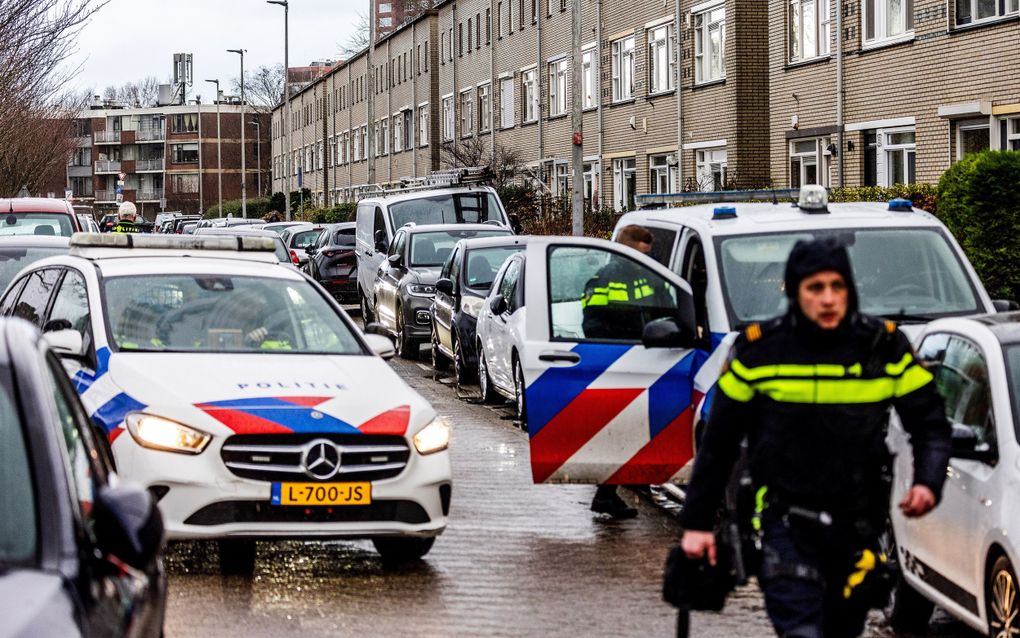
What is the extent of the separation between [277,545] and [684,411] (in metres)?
2.38

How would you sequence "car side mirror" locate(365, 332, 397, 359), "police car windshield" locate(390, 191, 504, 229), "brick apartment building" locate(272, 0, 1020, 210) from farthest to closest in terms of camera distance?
"police car windshield" locate(390, 191, 504, 229)
"brick apartment building" locate(272, 0, 1020, 210)
"car side mirror" locate(365, 332, 397, 359)

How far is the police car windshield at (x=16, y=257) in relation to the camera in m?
14.5

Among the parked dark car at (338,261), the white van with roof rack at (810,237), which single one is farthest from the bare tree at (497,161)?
the white van with roof rack at (810,237)

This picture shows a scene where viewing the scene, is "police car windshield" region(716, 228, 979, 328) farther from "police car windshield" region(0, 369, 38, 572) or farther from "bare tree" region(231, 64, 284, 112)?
"bare tree" region(231, 64, 284, 112)

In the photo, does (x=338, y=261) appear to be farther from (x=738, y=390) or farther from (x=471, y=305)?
(x=738, y=390)

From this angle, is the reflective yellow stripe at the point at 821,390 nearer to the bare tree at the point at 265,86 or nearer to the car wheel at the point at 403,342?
the car wheel at the point at 403,342

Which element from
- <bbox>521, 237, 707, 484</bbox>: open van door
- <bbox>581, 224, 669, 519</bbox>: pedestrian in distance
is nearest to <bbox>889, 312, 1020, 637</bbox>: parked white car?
<bbox>521, 237, 707, 484</bbox>: open van door

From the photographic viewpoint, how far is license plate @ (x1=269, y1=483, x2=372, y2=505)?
27.2ft

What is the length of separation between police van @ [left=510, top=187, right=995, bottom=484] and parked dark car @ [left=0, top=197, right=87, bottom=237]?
36.1ft

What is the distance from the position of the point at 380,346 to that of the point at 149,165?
164m

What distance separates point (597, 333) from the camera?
10.1 meters

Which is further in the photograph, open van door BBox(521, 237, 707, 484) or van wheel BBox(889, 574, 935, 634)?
open van door BBox(521, 237, 707, 484)

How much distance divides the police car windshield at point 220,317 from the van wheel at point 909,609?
133 inches

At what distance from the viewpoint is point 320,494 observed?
27.4 feet
